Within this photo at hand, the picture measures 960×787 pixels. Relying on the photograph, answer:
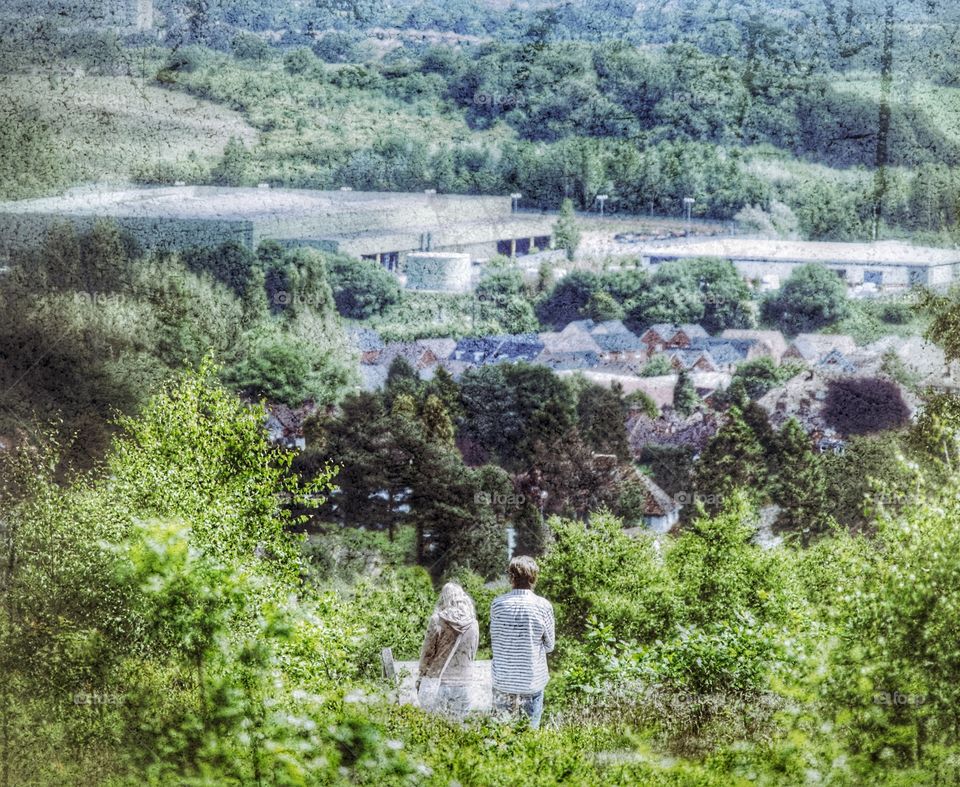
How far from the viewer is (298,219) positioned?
22.6ft

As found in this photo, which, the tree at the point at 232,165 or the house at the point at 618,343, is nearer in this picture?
the tree at the point at 232,165

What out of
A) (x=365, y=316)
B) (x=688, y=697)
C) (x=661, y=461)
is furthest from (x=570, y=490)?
(x=688, y=697)

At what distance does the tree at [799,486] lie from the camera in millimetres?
6930

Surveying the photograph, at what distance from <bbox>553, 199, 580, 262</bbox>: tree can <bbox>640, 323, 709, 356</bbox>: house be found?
585 millimetres

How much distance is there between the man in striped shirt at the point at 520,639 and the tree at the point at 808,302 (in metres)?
2.93

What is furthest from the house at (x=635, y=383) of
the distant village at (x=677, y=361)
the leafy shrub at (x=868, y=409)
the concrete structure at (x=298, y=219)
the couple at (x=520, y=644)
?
the couple at (x=520, y=644)

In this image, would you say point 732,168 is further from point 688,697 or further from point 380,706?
point 380,706

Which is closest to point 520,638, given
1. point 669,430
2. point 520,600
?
point 520,600

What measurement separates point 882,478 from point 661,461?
46.1 inches

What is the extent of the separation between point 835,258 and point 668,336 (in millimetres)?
989

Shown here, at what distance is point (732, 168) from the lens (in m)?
7.11

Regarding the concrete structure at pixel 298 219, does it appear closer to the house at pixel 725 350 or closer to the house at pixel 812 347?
the house at pixel 725 350

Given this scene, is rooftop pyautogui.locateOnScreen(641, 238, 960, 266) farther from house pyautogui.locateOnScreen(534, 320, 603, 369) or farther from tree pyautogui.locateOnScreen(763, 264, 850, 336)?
house pyautogui.locateOnScreen(534, 320, 603, 369)

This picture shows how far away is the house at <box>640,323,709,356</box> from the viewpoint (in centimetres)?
704
